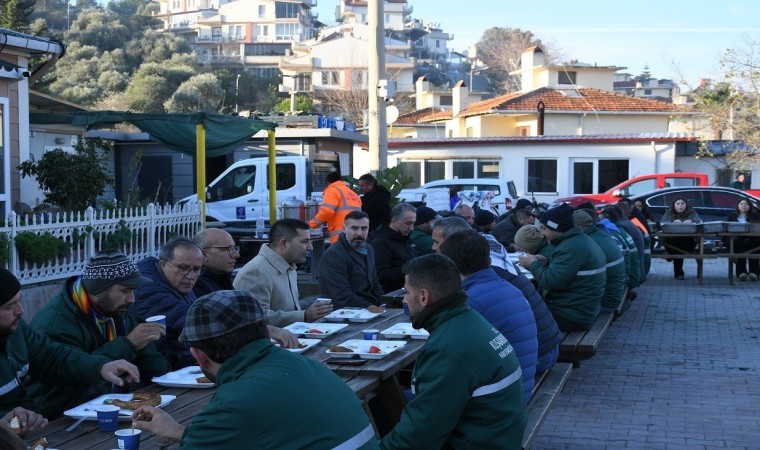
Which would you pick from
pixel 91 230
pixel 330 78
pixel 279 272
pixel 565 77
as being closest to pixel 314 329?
pixel 279 272

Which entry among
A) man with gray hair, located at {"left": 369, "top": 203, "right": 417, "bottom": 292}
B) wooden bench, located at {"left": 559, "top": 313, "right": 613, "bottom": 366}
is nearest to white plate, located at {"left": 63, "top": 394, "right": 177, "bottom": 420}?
wooden bench, located at {"left": 559, "top": 313, "right": 613, "bottom": 366}

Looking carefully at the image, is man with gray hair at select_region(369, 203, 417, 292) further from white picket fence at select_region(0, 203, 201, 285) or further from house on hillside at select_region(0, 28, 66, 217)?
house on hillside at select_region(0, 28, 66, 217)

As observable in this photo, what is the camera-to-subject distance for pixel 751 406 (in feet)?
29.0

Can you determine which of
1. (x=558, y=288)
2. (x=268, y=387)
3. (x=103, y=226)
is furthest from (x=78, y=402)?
(x=103, y=226)

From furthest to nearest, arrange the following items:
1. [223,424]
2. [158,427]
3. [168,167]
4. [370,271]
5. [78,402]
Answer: [168,167]
[370,271]
[78,402]
[158,427]
[223,424]

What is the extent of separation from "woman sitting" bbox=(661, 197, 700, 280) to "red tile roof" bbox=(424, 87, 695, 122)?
86.7 feet

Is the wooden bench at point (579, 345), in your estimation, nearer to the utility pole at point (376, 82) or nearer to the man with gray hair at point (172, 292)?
the man with gray hair at point (172, 292)

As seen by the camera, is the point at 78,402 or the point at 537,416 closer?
the point at 78,402

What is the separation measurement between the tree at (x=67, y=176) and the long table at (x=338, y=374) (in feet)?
27.4

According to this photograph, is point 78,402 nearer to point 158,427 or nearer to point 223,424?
point 158,427

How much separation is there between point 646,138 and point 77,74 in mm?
46854

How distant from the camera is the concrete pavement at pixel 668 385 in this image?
25.8 ft

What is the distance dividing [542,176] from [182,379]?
33.2 metres

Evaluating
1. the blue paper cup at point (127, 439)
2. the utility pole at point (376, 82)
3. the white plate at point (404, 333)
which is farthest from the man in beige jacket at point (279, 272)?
the utility pole at point (376, 82)
